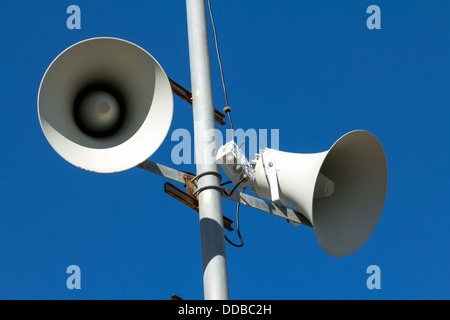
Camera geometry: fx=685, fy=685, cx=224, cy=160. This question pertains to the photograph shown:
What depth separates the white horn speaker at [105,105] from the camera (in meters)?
4.10

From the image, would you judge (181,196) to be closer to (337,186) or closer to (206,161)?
(206,161)

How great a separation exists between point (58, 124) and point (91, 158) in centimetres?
34

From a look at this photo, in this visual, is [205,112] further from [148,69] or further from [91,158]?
[91,158]

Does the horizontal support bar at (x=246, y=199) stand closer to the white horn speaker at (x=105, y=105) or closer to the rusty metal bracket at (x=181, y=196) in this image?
the rusty metal bracket at (x=181, y=196)

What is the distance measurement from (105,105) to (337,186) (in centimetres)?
198

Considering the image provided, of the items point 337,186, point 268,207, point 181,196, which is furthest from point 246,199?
point 337,186

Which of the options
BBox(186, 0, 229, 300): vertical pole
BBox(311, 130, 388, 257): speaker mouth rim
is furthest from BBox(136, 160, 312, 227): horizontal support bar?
BBox(186, 0, 229, 300): vertical pole

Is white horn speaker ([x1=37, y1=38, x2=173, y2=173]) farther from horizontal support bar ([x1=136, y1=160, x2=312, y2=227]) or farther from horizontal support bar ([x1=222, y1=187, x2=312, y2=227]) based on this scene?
horizontal support bar ([x1=222, y1=187, x2=312, y2=227])

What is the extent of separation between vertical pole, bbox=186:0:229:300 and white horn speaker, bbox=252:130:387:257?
70 centimetres

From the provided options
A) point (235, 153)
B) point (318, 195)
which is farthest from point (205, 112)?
point (318, 195)

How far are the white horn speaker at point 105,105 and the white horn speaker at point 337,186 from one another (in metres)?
0.96

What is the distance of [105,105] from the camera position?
465 cm

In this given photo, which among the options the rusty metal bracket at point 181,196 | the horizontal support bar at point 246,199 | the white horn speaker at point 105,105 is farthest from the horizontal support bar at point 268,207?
the white horn speaker at point 105,105

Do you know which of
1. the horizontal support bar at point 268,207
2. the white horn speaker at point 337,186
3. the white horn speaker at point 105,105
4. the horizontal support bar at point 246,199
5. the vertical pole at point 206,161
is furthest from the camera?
the white horn speaker at point 337,186
